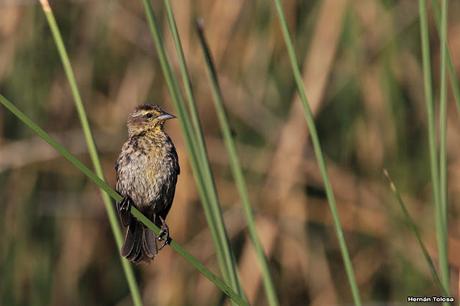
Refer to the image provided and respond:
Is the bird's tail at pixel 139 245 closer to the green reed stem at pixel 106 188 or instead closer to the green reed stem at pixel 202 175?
the green reed stem at pixel 202 175

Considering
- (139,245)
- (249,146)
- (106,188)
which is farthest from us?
(249,146)

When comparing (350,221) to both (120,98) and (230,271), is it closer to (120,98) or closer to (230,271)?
(120,98)

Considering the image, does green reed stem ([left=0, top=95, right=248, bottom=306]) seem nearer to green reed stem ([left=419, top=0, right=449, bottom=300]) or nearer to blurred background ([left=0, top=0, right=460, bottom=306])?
green reed stem ([left=419, top=0, right=449, bottom=300])

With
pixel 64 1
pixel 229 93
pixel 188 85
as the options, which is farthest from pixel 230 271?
pixel 64 1

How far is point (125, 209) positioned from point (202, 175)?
0.53 metres

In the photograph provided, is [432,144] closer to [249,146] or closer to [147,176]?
[147,176]

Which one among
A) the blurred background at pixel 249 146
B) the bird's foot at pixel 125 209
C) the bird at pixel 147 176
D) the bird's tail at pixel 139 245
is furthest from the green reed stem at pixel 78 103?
the blurred background at pixel 249 146

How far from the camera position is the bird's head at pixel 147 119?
310 centimetres

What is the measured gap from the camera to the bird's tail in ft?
9.02

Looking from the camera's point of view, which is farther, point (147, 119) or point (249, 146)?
point (249, 146)

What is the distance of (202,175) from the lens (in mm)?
2234

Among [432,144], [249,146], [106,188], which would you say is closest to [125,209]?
[106,188]

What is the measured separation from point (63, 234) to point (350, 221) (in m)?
1.58

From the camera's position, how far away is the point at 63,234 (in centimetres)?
454
